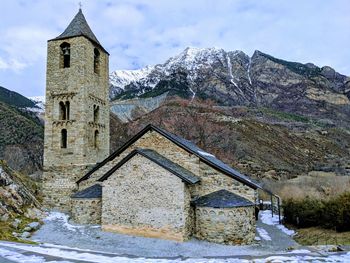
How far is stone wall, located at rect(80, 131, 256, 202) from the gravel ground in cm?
251

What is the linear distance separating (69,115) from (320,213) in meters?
15.8

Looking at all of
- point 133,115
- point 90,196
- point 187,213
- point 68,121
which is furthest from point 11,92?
point 187,213

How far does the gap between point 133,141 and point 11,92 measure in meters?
71.9

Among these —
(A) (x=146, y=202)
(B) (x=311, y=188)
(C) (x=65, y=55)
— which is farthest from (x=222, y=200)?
(B) (x=311, y=188)

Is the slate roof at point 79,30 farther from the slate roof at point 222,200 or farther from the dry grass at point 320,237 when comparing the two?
the dry grass at point 320,237

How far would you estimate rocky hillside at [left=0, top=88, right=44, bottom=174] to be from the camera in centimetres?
4256

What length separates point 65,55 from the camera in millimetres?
23094

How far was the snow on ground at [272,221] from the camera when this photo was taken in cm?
1900

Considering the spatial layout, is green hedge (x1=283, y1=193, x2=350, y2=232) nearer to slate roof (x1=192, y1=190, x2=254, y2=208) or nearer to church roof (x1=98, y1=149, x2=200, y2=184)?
slate roof (x1=192, y1=190, x2=254, y2=208)

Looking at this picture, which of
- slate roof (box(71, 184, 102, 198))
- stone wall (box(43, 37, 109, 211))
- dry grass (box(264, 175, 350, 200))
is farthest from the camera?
dry grass (box(264, 175, 350, 200))

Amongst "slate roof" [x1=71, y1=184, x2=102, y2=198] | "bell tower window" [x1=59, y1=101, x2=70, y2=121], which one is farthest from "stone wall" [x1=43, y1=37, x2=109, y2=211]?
"slate roof" [x1=71, y1=184, x2=102, y2=198]

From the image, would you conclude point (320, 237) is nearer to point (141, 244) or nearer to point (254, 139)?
point (141, 244)

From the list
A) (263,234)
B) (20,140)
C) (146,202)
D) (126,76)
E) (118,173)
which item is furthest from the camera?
(126,76)

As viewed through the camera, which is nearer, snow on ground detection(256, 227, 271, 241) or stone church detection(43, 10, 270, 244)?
stone church detection(43, 10, 270, 244)
